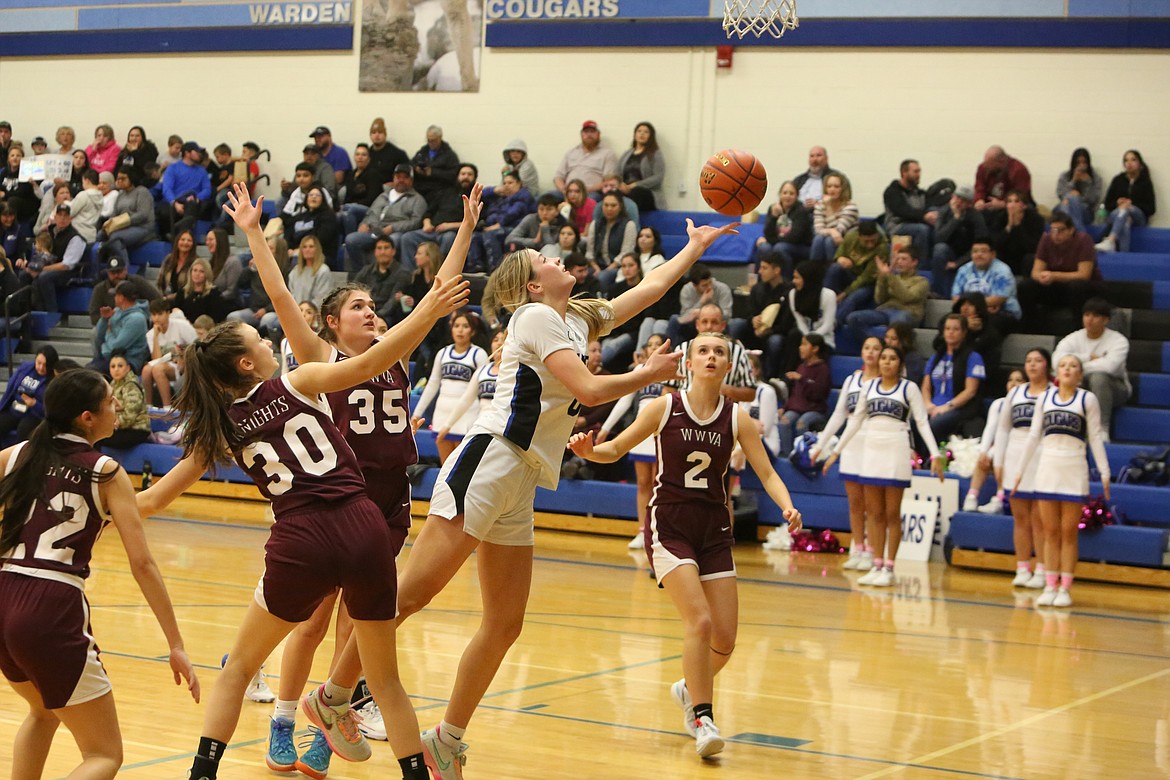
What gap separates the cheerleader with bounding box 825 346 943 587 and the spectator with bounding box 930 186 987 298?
3510 mm

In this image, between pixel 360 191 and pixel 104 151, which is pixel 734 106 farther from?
pixel 104 151

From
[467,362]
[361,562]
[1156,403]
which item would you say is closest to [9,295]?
[467,362]

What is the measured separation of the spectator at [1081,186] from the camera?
560 inches

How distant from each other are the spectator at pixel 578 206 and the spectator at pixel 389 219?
1.89 m

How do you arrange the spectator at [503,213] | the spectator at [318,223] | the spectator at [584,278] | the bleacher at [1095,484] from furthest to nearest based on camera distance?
the spectator at [318,223] → the spectator at [503,213] → the spectator at [584,278] → the bleacher at [1095,484]

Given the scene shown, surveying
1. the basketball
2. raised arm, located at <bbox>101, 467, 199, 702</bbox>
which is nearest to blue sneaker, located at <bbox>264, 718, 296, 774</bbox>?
raised arm, located at <bbox>101, 467, 199, 702</bbox>

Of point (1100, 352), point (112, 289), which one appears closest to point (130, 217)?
point (112, 289)

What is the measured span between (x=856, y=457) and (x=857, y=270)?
3470 mm

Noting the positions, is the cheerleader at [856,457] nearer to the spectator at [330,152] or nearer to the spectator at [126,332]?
the spectator at [126,332]

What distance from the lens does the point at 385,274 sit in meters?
14.9

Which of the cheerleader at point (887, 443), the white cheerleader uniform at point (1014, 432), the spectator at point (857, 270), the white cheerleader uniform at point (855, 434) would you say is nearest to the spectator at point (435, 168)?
the spectator at point (857, 270)

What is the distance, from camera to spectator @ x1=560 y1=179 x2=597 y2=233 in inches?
591

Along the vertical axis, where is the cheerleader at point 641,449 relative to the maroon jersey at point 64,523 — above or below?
below

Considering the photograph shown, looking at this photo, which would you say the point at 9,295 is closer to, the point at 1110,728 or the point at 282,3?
the point at 282,3
